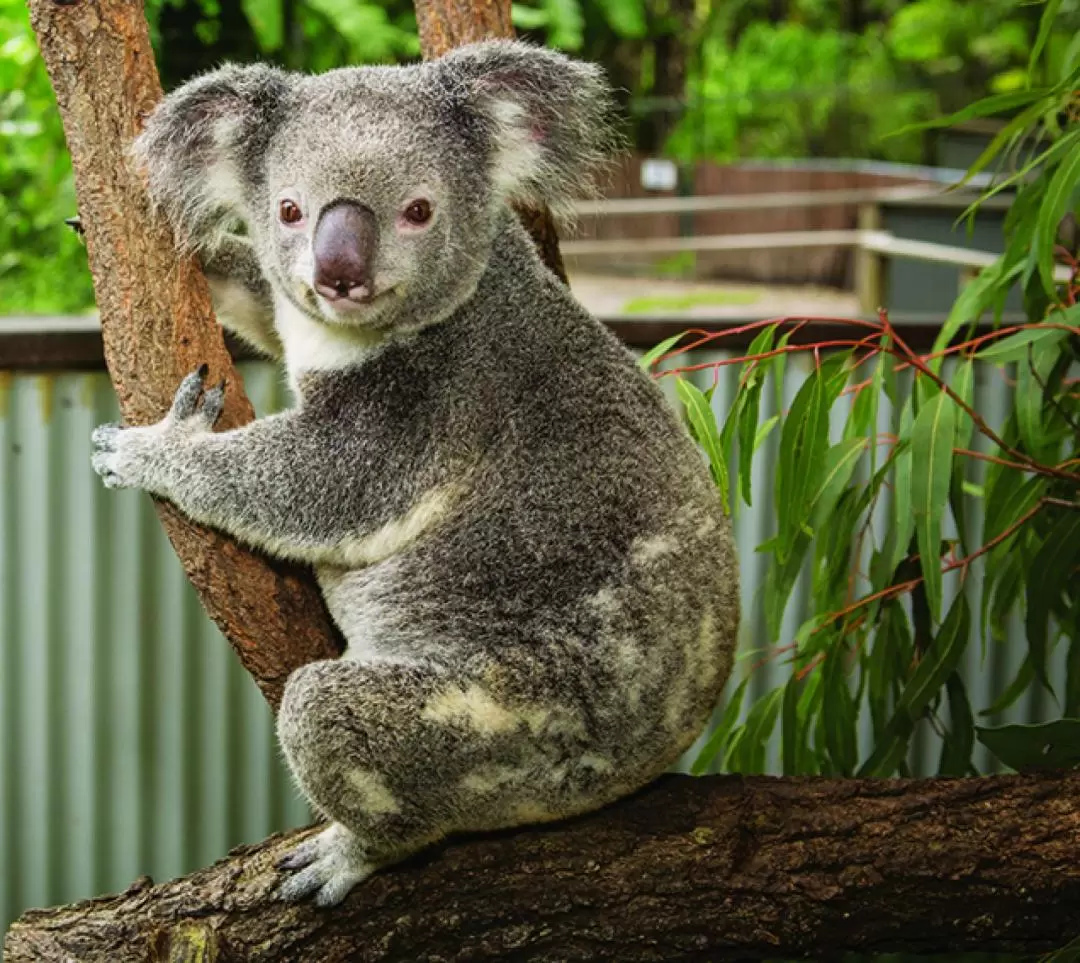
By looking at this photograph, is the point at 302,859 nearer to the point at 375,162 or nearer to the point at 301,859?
the point at 301,859

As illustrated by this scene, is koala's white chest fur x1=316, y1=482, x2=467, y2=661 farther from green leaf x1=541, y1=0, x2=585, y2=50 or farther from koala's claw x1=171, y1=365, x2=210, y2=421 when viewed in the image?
green leaf x1=541, y1=0, x2=585, y2=50

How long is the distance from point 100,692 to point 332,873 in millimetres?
1678

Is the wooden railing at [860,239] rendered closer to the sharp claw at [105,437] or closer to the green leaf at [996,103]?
the green leaf at [996,103]

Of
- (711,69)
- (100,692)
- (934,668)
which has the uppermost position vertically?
(711,69)

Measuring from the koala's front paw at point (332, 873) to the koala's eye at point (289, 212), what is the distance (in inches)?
36.2

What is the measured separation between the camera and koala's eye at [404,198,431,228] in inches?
82.3

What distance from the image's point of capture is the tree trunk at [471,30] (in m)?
2.64

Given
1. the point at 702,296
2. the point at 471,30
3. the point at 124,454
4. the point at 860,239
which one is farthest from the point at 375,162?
the point at 702,296

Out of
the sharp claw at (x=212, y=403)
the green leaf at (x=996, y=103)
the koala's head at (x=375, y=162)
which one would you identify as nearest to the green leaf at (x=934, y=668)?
the green leaf at (x=996, y=103)

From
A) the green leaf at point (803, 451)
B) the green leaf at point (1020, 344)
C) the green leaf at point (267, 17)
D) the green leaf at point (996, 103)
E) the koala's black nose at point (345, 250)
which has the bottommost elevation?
the green leaf at point (803, 451)

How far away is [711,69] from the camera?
53.9 feet

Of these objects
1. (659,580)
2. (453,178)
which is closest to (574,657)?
(659,580)

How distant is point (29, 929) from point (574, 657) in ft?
3.09

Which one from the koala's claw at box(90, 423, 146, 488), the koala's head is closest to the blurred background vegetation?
the koala's head
